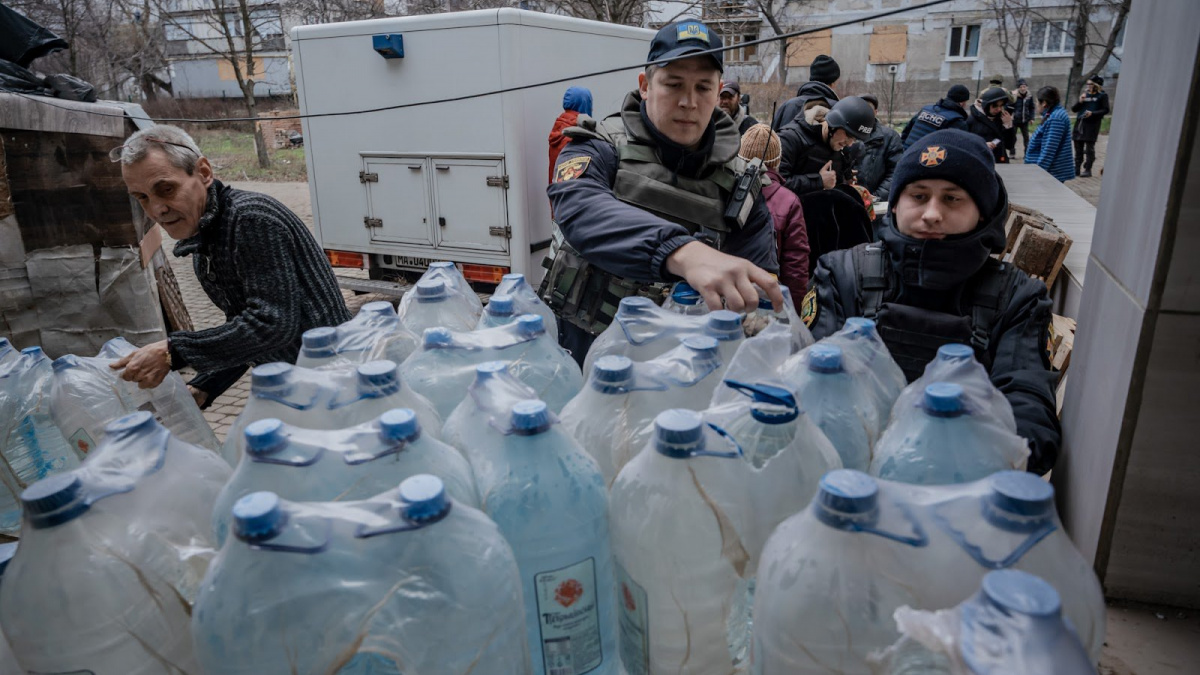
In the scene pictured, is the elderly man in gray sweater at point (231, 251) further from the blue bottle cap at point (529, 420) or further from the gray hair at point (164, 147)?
the blue bottle cap at point (529, 420)

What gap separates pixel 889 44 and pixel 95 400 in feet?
131

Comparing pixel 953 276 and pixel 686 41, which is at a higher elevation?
pixel 686 41

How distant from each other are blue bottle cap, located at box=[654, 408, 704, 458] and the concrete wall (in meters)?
1.01

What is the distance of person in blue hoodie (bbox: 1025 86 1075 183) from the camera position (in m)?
13.1

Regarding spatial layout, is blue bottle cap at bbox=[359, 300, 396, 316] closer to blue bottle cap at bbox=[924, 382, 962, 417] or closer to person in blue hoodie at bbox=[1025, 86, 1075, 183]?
blue bottle cap at bbox=[924, 382, 962, 417]

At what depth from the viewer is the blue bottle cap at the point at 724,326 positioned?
204 cm

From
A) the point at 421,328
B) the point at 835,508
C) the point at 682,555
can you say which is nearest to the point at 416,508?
the point at 682,555

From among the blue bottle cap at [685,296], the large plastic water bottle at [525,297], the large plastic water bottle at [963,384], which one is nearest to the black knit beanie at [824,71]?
the large plastic water bottle at [525,297]

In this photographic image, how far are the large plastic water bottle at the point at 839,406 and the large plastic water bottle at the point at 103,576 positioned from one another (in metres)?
1.38

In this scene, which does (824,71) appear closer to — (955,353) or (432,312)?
(432,312)

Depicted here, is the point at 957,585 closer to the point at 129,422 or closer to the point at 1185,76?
the point at 1185,76

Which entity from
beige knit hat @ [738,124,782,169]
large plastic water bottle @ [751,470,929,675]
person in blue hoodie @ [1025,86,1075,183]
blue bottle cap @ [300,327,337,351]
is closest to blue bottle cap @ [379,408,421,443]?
large plastic water bottle @ [751,470,929,675]

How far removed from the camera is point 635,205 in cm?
296

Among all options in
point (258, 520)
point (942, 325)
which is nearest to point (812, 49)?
point (942, 325)
